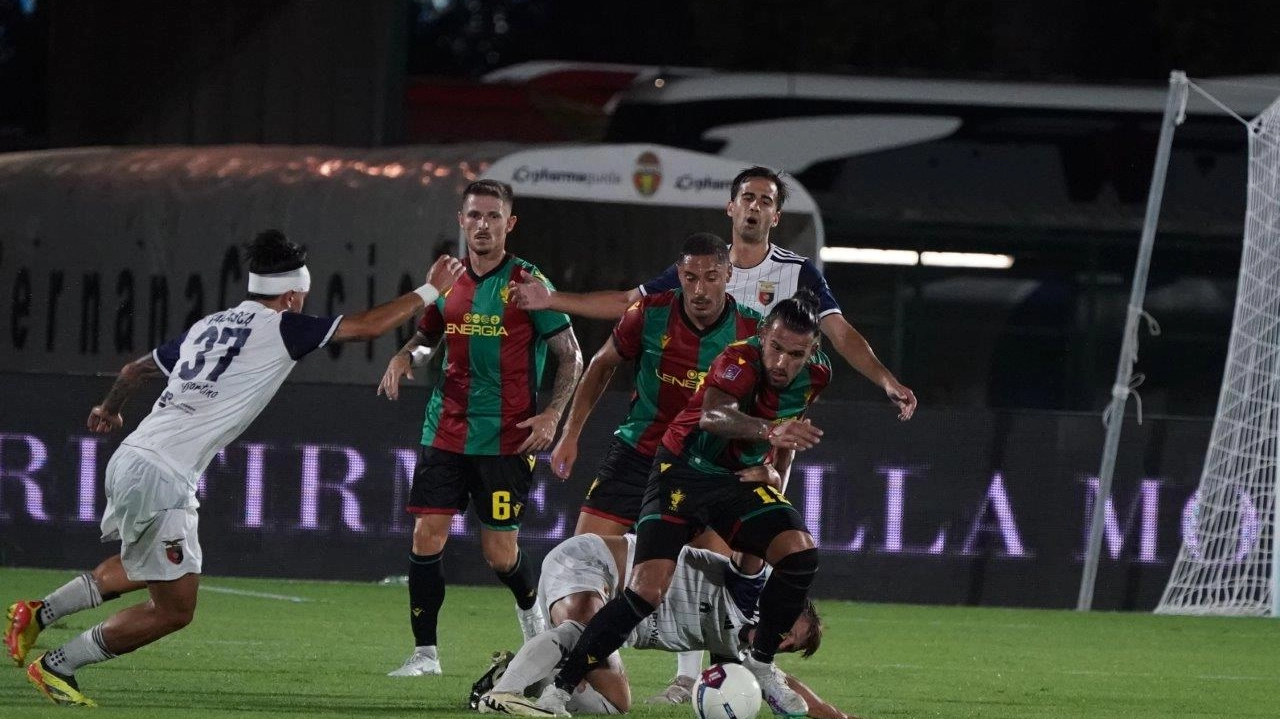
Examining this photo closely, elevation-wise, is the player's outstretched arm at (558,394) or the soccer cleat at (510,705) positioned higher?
the player's outstretched arm at (558,394)

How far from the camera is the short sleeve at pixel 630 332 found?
8.40 m

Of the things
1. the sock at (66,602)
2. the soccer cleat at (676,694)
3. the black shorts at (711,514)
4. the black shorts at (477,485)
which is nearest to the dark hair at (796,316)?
the black shorts at (711,514)

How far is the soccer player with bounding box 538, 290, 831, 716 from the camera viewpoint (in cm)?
732

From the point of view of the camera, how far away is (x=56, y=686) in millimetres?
7359

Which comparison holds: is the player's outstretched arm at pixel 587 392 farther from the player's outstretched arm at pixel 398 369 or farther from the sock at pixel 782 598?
the sock at pixel 782 598

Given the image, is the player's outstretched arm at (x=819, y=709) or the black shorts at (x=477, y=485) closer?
the player's outstretched arm at (x=819, y=709)

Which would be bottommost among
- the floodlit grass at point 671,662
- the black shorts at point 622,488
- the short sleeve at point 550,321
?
the floodlit grass at point 671,662

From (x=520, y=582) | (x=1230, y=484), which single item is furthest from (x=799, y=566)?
(x=1230, y=484)

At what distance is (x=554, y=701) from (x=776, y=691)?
31.8 inches

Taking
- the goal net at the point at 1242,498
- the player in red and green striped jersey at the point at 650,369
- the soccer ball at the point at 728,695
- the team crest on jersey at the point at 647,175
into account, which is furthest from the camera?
the team crest on jersey at the point at 647,175

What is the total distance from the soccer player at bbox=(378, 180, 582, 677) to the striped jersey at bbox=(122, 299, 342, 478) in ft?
4.43

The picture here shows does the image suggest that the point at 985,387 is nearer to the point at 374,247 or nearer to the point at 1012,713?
the point at 374,247

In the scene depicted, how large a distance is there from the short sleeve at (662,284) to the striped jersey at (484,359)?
0.66m

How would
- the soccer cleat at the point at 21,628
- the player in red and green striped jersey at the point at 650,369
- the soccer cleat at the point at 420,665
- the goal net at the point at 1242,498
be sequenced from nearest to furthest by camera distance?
1. the soccer cleat at the point at 21,628
2. the player in red and green striped jersey at the point at 650,369
3. the soccer cleat at the point at 420,665
4. the goal net at the point at 1242,498
